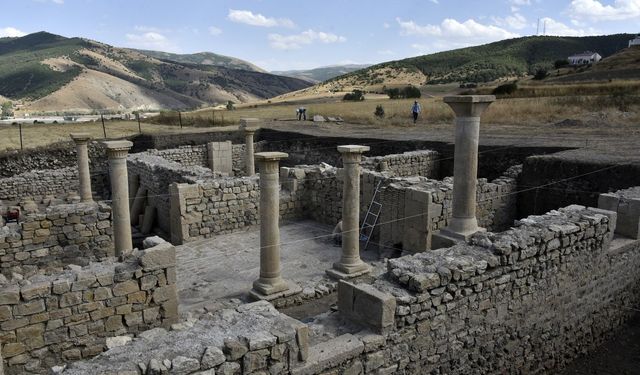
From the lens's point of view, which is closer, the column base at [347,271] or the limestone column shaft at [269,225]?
the limestone column shaft at [269,225]

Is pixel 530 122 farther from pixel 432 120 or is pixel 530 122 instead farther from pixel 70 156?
pixel 70 156

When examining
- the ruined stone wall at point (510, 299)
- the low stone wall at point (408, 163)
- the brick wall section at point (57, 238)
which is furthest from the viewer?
the low stone wall at point (408, 163)

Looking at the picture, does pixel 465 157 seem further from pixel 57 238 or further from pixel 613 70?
pixel 613 70

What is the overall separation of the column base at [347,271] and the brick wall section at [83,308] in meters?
3.83

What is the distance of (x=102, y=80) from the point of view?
11825 centimetres

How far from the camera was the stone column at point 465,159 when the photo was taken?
9172 millimetres

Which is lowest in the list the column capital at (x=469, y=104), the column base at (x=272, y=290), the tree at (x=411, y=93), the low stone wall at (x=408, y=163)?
the column base at (x=272, y=290)

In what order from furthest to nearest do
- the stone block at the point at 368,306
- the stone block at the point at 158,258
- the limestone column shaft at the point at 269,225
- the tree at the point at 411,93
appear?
the tree at the point at 411,93, the limestone column shaft at the point at 269,225, the stone block at the point at 158,258, the stone block at the point at 368,306

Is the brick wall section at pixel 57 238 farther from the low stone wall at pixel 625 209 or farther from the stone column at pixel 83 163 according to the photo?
the low stone wall at pixel 625 209

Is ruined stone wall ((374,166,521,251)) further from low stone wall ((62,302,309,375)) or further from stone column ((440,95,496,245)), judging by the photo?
low stone wall ((62,302,309,375))

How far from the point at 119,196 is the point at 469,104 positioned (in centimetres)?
723

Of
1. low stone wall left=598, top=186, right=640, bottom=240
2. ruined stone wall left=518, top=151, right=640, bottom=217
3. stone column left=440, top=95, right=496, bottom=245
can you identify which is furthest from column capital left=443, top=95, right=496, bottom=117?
ruined stone wall left=518, top=151, right=640, bottom=217

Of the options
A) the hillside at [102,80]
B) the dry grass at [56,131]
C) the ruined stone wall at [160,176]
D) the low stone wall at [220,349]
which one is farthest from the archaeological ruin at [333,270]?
the hillside at [102,80]

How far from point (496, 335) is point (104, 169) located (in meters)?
20.0
